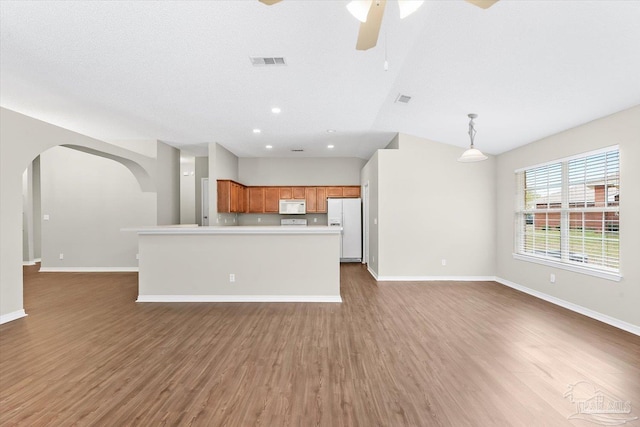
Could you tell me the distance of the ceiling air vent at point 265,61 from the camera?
309 cm

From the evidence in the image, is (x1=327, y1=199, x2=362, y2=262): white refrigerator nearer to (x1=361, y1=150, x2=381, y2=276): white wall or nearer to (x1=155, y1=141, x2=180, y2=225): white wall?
(x1=361, y1=150, x2=381, y2=276): white wall

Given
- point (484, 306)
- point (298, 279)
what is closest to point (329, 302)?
Answer: point (298, 279)

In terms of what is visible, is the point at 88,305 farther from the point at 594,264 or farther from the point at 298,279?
the point at 594,264

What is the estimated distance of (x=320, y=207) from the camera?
7.88m

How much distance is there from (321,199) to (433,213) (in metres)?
3.10

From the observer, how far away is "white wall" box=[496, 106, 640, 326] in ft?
10.3

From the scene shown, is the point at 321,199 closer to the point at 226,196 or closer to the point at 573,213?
the point at 226,196

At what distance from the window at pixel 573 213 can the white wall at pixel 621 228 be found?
0.33 ft

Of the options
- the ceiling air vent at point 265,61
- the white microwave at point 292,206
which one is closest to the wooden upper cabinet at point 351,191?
the white microwave at point 292,206

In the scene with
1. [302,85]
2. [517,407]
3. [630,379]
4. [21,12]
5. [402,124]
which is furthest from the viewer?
[402,124]

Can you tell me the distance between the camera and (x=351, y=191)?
784cm

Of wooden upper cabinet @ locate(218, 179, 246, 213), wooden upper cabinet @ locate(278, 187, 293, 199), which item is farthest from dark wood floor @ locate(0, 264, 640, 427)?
wooden upper cabinet @ locate(278, 187, 293, 199)

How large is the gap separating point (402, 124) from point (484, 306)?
3154mm

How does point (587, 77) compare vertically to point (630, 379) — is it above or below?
above
